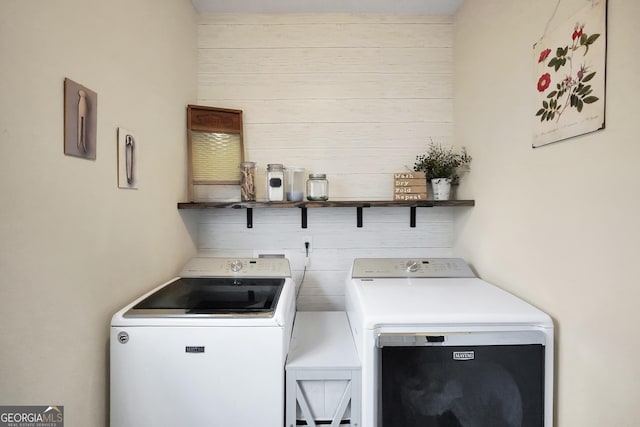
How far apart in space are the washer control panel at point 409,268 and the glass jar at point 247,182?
776 millimetres

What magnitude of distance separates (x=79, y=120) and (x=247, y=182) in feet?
3.06

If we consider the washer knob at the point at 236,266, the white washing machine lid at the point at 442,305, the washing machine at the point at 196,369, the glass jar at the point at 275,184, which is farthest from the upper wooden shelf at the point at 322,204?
the washing machine at the point at 196,369

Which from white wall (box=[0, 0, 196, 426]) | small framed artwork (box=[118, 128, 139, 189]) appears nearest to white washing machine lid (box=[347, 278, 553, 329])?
white wall (box=[0, 0, 196, 426])

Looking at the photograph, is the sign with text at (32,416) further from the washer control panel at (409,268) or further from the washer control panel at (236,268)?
the washer control panel at (409,268)

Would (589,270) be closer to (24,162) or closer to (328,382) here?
(328,382)

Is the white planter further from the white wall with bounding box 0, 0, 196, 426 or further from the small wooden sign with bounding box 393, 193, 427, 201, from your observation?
the white wall with bounding box 0, 0, 196, 426

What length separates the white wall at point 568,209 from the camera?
2.85 ft

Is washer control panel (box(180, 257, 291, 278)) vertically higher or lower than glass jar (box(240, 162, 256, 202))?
lower

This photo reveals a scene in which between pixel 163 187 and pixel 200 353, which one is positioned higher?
pixel 163 187

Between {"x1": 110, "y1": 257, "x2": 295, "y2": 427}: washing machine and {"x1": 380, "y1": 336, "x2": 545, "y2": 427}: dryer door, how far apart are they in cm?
44

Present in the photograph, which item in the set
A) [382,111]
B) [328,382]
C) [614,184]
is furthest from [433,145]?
[328,382]

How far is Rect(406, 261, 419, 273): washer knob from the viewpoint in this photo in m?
1.78

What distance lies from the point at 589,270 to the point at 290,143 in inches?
64.8

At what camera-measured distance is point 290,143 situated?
2029 millimetres
